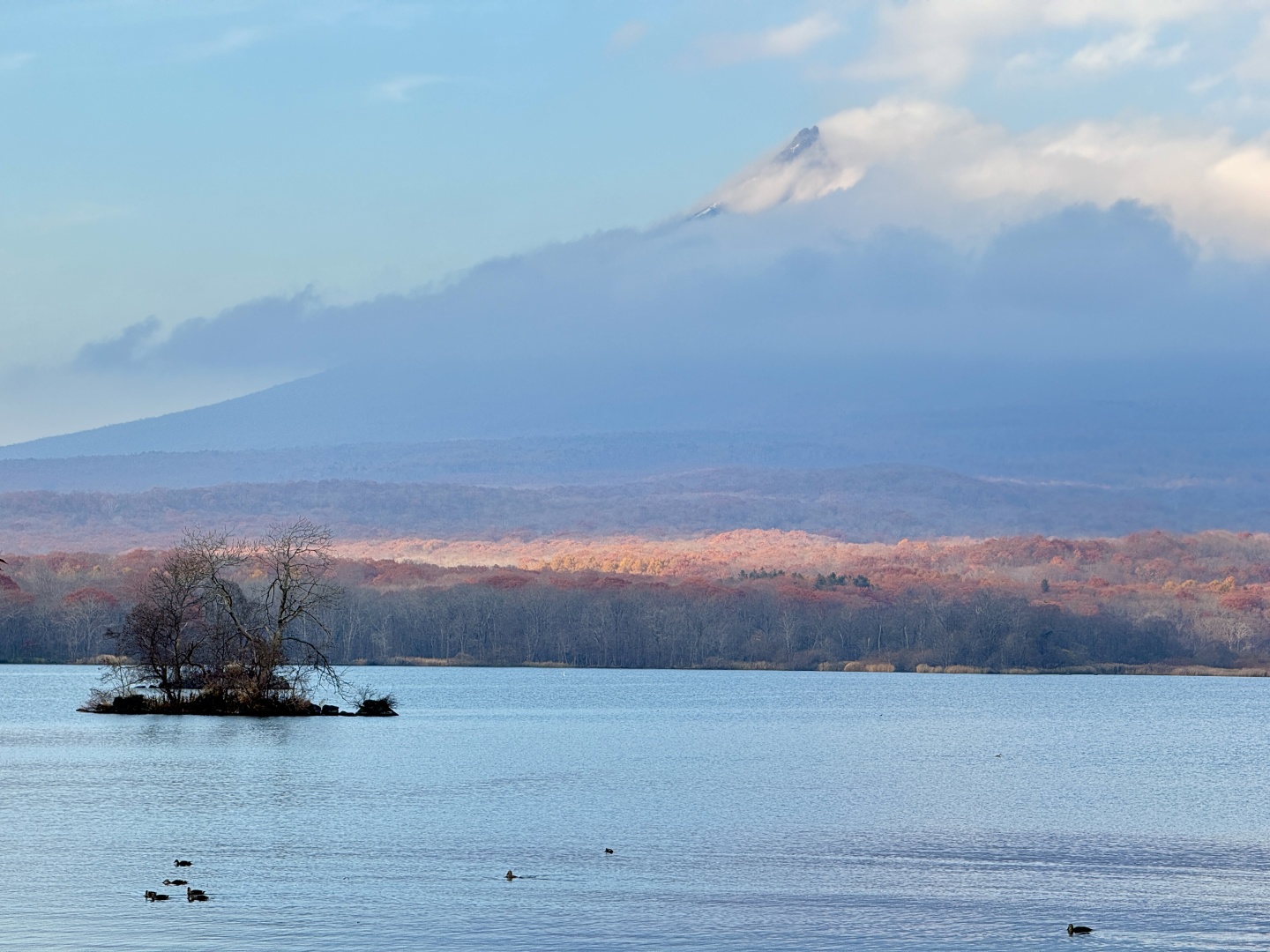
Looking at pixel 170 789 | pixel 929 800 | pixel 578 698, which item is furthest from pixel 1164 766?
pixel 578 698

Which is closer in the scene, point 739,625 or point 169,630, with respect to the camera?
point 169,630

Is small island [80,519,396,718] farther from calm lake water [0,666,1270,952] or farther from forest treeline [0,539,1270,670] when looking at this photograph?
forest treeline [0,539,1270,670]

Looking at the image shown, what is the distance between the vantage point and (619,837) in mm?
42562

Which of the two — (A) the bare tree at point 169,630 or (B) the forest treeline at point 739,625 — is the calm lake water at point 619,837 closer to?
(A) the bare tree at point 169,630

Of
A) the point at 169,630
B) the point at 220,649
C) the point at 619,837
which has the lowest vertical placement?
the point at 619,837

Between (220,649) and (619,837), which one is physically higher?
(220,649)

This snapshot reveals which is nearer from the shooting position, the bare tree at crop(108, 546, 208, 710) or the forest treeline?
the bare tree at crop(108, 546, 208, 710)

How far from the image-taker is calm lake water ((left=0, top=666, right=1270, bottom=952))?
98.7ft

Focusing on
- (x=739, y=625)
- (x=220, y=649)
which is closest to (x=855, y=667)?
(x=739, y=625)

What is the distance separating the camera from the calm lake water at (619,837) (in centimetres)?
3009

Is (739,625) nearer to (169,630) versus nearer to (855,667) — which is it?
(855,667)

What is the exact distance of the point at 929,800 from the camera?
52438mm

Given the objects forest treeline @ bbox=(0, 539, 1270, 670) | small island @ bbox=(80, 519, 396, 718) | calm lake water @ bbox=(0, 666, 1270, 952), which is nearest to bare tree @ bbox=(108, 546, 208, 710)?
small island @ bbox=(80, 519, 396, 718)

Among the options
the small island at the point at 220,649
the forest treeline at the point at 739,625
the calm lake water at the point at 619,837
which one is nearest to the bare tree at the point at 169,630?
the small island at the point at 220,649
